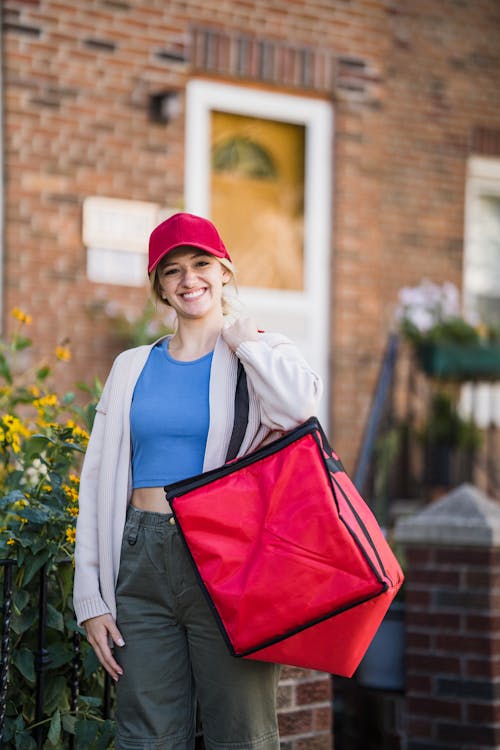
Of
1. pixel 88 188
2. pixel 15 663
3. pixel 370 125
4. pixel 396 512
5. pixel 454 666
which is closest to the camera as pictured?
pixel 15 663

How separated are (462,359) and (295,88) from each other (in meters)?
1.97

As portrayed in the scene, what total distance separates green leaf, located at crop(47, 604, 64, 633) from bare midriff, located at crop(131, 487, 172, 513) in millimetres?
651

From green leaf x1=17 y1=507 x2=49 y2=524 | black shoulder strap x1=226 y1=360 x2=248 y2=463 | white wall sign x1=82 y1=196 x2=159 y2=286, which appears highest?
white wall sign x1=82 y1=196 x2=159 y2=286

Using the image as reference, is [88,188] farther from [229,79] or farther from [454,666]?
[454,666]

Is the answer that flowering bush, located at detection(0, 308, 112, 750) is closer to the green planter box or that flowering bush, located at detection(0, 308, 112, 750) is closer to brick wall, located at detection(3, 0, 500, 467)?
brick wall, located at detection(3, 0, 500, 467)

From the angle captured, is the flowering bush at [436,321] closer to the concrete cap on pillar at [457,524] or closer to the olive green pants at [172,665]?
the concrete cap on pillar at [457,524]

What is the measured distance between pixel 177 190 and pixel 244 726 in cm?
426

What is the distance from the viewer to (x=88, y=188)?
589 centimetres

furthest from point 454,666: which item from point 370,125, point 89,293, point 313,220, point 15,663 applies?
point 370,125

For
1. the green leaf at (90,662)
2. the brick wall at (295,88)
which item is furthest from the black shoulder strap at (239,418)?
the brick wall at (295,88)

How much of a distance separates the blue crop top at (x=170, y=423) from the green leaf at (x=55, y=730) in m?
0.78

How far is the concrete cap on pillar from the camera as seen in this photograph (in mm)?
3977

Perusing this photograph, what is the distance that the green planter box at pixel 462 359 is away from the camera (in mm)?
6328

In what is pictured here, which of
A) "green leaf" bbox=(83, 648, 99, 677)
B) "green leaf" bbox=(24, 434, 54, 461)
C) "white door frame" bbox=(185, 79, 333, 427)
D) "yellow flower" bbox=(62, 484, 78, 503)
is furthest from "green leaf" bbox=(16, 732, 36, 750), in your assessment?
"white door frame" bbox=(185, 79, 333, 427)
